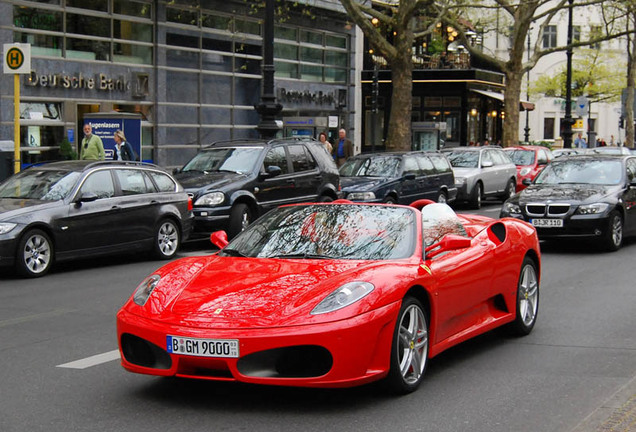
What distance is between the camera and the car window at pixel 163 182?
1489cm

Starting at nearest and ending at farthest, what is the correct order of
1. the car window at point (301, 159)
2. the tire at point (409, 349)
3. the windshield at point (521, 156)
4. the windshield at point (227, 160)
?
the tire at point (409, 349), the windshield at point (227, 160), the car window at point (301, 159), the windshield at point (521, 156)

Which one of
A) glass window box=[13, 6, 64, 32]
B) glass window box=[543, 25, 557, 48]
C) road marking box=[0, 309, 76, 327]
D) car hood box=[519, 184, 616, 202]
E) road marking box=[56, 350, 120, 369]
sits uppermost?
glass window box=[543, 25, 557, 48]

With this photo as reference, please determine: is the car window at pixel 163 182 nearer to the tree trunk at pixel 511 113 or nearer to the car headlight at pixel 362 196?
the car headlight at pixel 362 196

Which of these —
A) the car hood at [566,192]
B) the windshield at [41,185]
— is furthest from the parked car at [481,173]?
the windshield at [41,185]

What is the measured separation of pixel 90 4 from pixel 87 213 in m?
14.0

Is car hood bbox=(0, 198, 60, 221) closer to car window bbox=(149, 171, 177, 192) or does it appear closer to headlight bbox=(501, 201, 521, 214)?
car window bbox=(149, 171, 177, 192)

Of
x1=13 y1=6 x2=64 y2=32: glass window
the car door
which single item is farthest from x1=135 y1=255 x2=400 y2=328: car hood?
x1=13 y1=6 x2=64 y2=32: glass window

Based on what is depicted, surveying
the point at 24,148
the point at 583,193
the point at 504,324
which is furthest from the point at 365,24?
the point at 504,324

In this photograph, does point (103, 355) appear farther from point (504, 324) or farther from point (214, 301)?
point (504, 324)

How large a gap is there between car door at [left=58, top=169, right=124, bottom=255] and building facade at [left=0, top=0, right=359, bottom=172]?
9.03 m

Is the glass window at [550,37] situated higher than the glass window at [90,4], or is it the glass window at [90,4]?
the glass window at [550,37]

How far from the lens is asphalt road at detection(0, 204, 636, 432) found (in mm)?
5652

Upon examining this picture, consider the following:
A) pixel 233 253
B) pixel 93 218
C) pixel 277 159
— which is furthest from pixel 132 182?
pixel 233 253

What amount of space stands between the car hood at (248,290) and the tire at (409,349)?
0.33 metres
